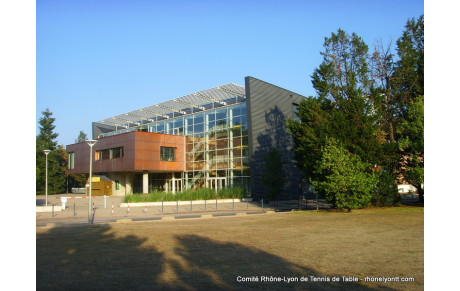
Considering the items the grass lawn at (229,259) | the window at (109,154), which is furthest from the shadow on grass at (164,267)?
the window at (109,154)

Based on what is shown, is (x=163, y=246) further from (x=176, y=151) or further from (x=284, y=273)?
(x=176, y=151)

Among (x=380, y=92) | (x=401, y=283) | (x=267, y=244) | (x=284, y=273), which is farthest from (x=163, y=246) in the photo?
(x=380, y=92)

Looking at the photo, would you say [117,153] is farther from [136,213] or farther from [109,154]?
[136,213]

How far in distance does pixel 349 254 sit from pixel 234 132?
33306 mm

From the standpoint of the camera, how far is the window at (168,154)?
46312 millimetres

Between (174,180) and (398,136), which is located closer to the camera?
(398,136)

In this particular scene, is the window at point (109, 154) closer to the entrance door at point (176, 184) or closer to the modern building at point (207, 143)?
the modern building at point (207, 143)

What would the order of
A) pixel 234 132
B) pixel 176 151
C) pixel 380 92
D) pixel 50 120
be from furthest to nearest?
pixel 50 120, pixel 176 151, pixel 234 132, pixel 380 92

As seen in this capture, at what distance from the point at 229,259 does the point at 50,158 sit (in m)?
A: 67.1

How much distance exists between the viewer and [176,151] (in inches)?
1881

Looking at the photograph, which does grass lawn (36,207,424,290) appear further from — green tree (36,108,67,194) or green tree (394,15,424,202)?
green tree (36,108,67,194)

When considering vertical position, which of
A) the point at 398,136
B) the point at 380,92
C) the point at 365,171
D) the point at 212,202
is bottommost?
the point at 212,202

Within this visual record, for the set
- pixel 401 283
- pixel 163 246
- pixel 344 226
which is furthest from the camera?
pixel 344 226

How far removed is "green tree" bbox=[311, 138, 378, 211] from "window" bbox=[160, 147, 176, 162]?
26.9 metres
